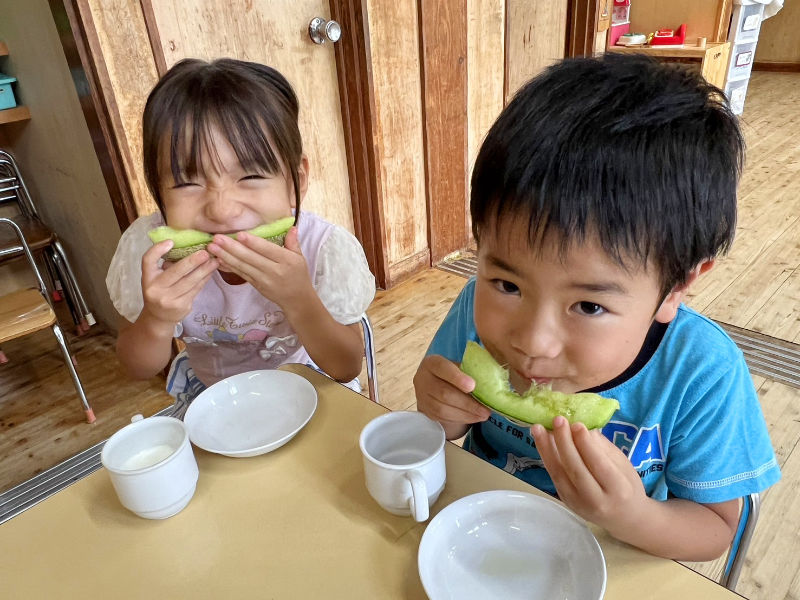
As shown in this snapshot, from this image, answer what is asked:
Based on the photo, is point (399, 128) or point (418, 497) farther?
point (399, 128)

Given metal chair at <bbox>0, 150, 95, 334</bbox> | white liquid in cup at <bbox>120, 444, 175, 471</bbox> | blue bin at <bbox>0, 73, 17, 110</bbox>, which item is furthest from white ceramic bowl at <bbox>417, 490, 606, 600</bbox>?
blue bin at <bbox>0, 73, 17, 110</bbox>

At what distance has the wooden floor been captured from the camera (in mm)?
1671

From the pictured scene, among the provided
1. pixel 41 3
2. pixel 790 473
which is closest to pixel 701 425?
pixel 790 473

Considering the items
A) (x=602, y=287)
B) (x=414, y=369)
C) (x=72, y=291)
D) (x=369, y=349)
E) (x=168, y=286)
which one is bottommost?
(x=414, y=369)

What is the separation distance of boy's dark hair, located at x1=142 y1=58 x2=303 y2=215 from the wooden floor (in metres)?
1.36

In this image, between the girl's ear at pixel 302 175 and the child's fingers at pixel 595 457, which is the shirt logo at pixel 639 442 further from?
the girl's ear at pixel 302 175

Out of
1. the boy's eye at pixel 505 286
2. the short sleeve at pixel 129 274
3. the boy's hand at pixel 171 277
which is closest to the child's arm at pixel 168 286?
the boy's hand at pixel 171 277

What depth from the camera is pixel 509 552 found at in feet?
2.29

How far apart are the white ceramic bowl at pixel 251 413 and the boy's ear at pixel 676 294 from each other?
1.80 feet

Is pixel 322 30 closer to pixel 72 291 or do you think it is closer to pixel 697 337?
pixel 72 291

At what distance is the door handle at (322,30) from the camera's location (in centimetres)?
239

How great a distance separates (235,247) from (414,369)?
1.57 metres

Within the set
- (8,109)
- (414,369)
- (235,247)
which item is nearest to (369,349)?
(235,247)

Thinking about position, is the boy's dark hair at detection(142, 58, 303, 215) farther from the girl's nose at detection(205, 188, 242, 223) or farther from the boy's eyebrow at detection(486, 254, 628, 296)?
the boy's eyebrow at detection(486, 254, 628, 296)
